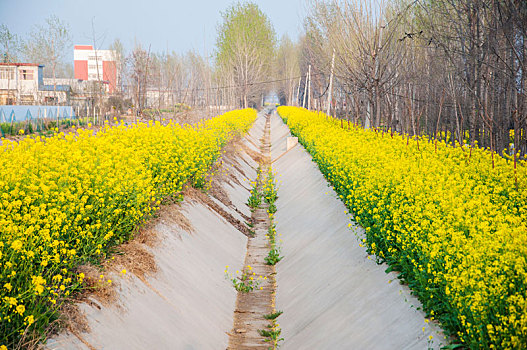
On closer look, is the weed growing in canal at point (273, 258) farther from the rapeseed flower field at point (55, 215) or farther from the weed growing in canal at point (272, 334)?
the weed growing in canal at point (272, 334)

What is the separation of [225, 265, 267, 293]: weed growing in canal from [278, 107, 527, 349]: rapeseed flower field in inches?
72.0

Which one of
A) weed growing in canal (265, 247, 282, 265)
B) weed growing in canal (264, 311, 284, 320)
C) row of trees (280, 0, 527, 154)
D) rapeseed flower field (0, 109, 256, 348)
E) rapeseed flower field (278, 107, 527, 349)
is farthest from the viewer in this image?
row of trees (280, 0, 527, 154)

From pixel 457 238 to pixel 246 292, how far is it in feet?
13.7

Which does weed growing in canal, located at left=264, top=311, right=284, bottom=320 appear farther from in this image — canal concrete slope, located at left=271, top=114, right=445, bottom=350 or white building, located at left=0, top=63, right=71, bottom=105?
white building, located at left=0, top=63, right=71, bottom=105

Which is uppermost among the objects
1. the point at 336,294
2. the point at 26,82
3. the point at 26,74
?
the point at 26,74

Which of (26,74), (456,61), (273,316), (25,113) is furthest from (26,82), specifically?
(273,316)

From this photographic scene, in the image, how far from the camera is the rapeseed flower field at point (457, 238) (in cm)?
359

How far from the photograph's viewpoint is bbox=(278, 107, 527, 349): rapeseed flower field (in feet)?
11.8

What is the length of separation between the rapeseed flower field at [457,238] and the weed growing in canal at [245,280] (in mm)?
1830

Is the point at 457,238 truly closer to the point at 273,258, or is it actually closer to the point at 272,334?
the point at 272,334

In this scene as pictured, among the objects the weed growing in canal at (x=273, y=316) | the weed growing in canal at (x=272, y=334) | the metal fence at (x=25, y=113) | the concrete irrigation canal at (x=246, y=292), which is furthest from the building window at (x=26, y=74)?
the weed growing in canal at (x=272, y=334)

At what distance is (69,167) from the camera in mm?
5656

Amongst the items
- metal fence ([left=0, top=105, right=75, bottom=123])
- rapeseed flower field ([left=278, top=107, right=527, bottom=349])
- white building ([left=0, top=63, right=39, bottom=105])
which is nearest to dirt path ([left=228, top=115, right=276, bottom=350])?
rapeseed flower field ([left=278, top=107, right=527, bottom=349])

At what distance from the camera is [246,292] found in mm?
7949
